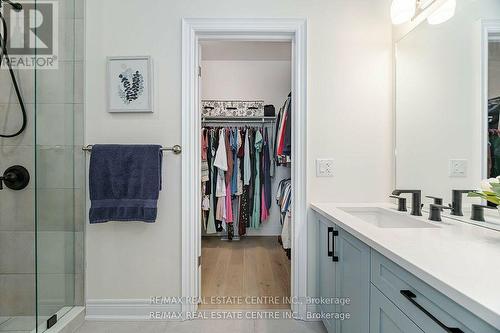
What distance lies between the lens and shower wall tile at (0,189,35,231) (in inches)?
59.6

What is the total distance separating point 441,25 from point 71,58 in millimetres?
2336

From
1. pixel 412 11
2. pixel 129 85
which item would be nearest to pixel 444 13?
pixel 412 11

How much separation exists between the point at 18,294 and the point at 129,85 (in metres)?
1.55

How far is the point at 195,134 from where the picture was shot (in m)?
1.70

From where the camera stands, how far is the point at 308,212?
1.68m

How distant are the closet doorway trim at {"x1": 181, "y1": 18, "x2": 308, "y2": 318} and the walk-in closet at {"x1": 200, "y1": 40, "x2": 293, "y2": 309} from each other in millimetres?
705

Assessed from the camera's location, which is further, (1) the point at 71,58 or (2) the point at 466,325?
(1) the point at 71,58

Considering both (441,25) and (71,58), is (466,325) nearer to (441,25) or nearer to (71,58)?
(441,25)

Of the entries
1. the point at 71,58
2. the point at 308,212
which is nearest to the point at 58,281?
the point at 71,58

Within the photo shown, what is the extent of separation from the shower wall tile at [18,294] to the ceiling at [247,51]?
106 inches

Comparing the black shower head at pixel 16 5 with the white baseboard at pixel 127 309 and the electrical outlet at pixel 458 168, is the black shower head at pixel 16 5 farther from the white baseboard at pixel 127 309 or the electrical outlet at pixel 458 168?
the electrical outlet at pixel 458 168

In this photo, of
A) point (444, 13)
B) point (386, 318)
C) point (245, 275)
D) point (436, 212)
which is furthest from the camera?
point (245, 275)

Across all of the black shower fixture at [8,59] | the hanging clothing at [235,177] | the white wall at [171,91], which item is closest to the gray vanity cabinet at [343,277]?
the white wall at [171,91]

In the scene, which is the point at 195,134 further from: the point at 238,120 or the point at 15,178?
the point at 238,120
